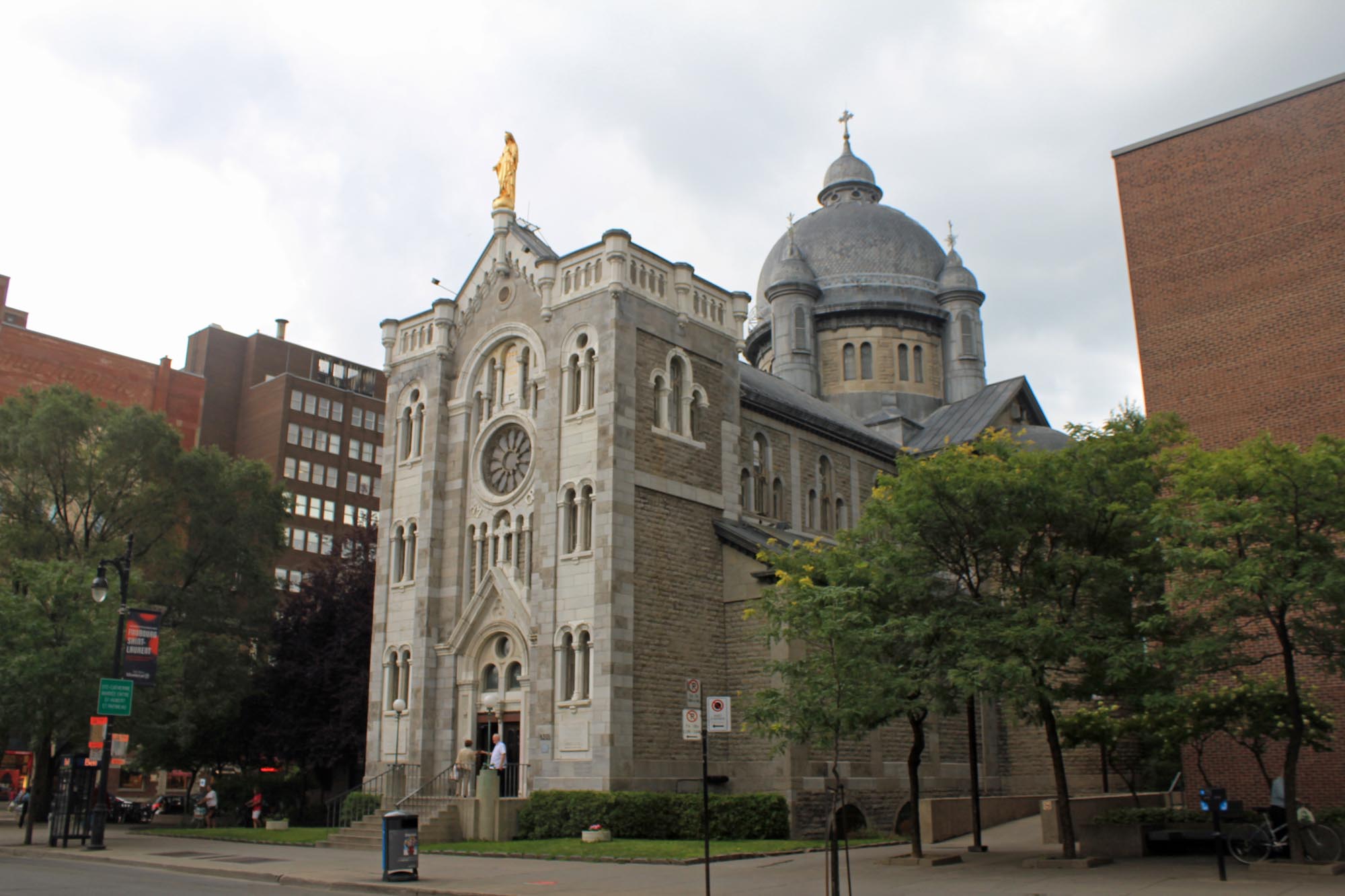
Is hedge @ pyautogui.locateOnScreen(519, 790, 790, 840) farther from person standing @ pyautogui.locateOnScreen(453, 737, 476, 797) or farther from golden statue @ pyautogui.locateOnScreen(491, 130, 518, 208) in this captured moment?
golden statue @ pyautogui.locateOnScreen(491, 130, 518, 208)

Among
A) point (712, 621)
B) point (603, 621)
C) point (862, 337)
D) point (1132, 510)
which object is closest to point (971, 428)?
point (862, 337)

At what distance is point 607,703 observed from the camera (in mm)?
30375

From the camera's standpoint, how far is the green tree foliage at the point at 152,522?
41.2m

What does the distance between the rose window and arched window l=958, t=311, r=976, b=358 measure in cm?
3069

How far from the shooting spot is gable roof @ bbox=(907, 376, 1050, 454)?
5362 cm

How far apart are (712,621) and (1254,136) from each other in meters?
19.3

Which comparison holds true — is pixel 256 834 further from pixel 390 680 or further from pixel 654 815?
pixel 654 815

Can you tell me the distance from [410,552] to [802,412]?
14288 mm

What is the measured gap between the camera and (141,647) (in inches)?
1142

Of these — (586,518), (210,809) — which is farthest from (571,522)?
(210,809)

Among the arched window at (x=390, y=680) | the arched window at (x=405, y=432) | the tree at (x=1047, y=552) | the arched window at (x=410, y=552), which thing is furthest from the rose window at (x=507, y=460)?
the tree at (x=1047, y=552)

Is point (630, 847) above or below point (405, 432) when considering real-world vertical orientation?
below

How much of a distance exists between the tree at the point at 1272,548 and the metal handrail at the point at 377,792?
76.2ft

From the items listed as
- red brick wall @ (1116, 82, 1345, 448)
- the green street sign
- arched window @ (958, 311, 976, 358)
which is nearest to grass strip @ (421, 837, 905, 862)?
the green street sign
